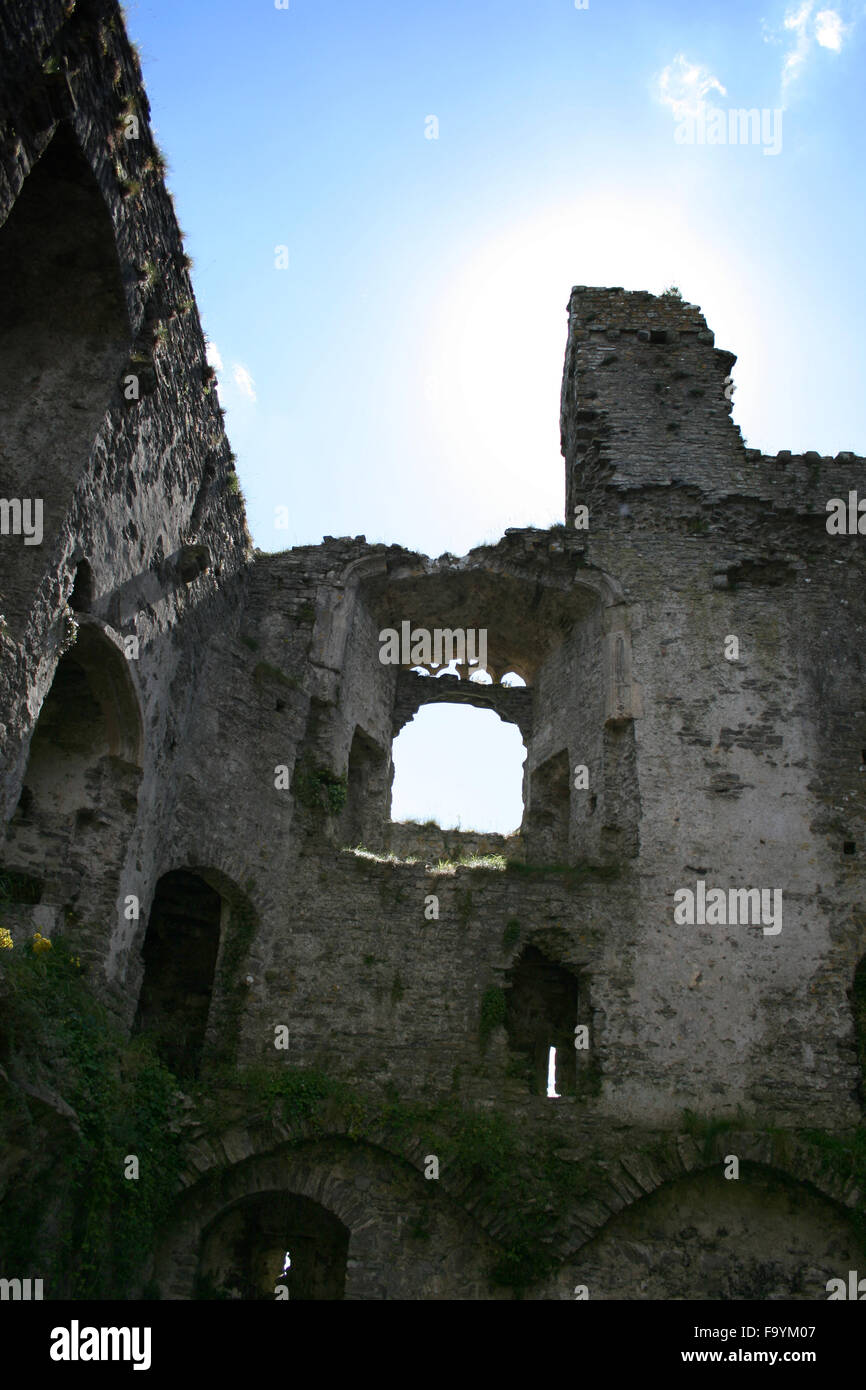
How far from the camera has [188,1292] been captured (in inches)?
392

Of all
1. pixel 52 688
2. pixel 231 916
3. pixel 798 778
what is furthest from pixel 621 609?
pixel 52 688

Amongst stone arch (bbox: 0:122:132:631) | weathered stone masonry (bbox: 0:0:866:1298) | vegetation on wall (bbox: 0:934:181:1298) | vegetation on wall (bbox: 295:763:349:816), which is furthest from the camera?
vegetation on wall (bbox: 295:763:349:816)

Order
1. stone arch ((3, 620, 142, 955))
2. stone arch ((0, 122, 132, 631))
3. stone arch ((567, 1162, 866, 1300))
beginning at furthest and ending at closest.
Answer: stone arch ((567, 1162, 866, 1300)) → stone arch ((3, 620, 142, 955)) → stone arch ((0, 122, 132, 631))

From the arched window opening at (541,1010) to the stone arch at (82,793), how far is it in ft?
14.3

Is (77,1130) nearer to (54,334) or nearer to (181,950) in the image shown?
(181,950)

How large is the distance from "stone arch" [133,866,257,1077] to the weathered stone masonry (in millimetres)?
37

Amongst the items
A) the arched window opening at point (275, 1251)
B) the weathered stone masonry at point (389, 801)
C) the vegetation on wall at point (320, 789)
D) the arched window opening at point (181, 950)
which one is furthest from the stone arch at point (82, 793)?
the arched window opening at point (275, 1251)

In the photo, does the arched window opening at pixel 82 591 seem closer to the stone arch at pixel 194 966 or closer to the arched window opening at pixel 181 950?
the stone arch at pixel 194 966

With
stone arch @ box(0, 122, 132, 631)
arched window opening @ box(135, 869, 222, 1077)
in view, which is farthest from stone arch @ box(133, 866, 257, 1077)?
stone arch @ box(0, 122, 132, 631)

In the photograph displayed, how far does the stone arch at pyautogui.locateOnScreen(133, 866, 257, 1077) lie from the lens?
11.4 meters

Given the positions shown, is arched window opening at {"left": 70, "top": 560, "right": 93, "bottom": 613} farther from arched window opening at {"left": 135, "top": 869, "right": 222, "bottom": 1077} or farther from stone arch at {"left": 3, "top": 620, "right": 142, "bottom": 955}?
arched window opening at {"left": 135, "top": 869, "right": 222, "bottom": 1077}

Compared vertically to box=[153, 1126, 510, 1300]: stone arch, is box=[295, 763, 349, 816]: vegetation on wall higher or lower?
higher
